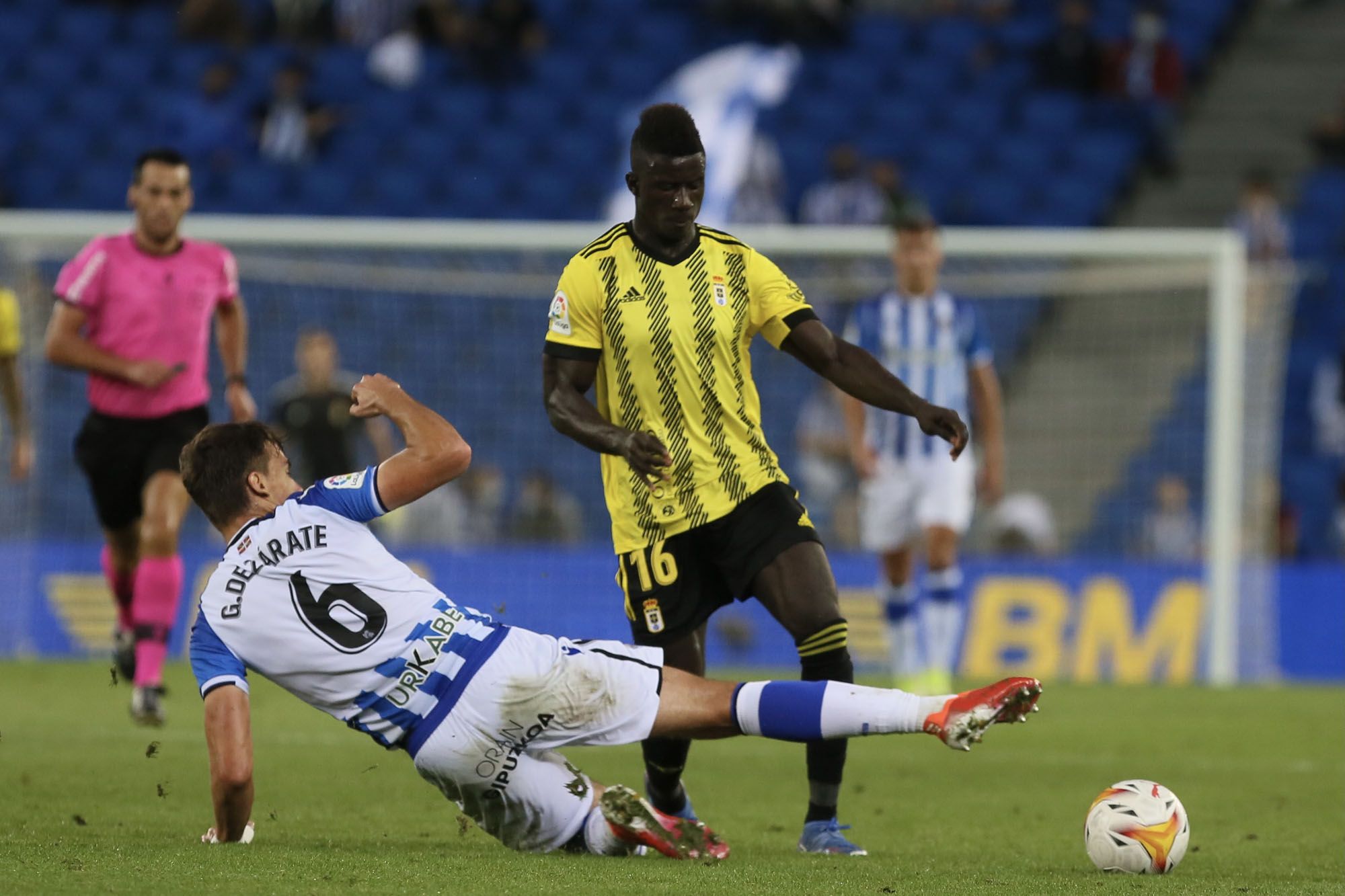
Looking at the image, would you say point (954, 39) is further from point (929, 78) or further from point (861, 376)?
point (861, 376)

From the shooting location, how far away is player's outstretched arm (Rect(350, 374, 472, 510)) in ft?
17.1

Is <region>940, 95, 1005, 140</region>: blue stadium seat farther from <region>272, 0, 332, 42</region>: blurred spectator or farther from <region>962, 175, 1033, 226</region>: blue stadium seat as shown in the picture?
<region>272, 0, 332, 42</region>: blurred spectator

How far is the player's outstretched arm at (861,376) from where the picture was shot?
5859 mm

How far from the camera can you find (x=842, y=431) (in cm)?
1492

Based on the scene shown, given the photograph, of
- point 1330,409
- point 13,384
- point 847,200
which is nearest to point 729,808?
point 13,384

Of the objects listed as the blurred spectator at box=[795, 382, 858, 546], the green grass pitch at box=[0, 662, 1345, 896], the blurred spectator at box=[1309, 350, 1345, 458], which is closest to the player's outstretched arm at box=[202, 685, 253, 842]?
the green grass pitch at box=[0, 662, 1345, 896]

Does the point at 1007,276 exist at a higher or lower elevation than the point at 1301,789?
higher

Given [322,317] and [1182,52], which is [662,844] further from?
[1182,52]

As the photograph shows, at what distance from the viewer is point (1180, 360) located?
1552cm

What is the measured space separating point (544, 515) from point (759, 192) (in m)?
5.16

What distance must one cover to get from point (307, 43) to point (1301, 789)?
52.7 feet

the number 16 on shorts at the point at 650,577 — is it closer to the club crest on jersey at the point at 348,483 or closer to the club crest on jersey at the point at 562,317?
the club crest on jersey at the point at 562,317

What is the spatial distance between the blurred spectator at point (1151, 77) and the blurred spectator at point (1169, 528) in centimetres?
614

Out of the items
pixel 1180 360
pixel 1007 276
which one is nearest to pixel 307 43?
pixel 1007 276
